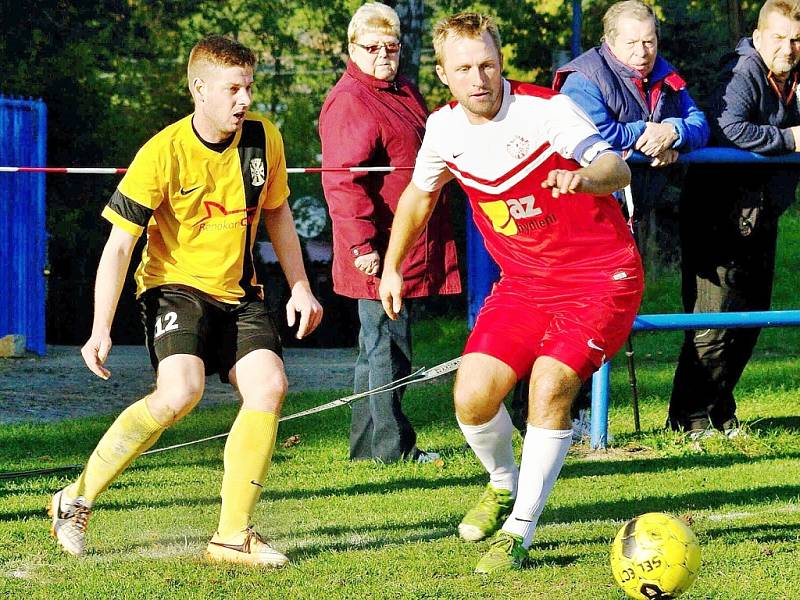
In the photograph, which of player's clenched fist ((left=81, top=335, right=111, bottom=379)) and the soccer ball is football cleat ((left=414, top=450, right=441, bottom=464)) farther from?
the soccer ball

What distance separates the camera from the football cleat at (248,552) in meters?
4.69

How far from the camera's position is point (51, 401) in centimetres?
1017

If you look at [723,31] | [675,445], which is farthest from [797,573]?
[723,31]

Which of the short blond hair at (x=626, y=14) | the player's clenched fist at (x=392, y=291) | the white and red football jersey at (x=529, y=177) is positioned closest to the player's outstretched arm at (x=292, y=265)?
Answer: the player's clenched fist at (x=392, y=291)

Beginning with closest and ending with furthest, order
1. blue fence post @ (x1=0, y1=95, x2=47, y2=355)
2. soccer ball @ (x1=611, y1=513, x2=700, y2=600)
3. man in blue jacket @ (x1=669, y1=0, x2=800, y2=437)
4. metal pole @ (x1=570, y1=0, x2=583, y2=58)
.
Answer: soccer ball @ (x1=611, y1=513, x2=700, y2=600) < man in blue jacket @ (x1=669, y1=0, x2=800, y2=437) < blue fence post @ (x1=0, y1=95, x2=47, y2=355) < metal pole @ (x1=570, y1=0, x2=583, y2=58)

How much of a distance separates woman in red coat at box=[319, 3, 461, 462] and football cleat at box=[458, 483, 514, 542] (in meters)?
1.62

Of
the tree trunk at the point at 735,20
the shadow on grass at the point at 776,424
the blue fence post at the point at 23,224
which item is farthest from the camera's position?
the tree trunk at the point at 735,20

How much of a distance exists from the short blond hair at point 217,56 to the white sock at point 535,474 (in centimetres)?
172

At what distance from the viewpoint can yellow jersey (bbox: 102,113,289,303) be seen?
4.88 metres

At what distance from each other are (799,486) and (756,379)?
13.2ft

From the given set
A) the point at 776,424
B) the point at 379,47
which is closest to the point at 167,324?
the point at 379,47

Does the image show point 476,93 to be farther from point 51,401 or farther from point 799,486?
point 51,401

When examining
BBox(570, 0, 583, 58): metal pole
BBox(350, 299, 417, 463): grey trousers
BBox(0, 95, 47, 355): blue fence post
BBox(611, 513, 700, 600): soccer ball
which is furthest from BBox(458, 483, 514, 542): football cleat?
BBox(570, 0, 583, 58): metal pole

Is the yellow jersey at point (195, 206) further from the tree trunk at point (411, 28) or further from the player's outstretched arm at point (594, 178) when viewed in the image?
the tree trunk at point (411, 28)
